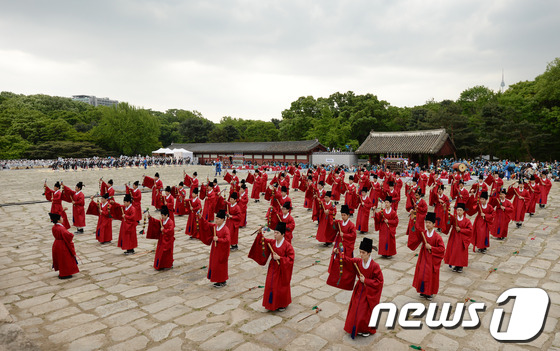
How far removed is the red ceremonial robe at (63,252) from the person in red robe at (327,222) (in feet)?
21.0

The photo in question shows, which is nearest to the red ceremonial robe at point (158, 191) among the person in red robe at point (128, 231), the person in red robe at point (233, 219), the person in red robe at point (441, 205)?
the person in red robe at point (128, 231)

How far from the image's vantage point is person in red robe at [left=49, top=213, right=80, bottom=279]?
733 centimetres

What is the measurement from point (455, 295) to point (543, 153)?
44.5 meters

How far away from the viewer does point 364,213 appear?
37.2ft

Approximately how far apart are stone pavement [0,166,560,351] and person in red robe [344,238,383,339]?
7.0 inches

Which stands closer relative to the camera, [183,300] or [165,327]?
[165,327]

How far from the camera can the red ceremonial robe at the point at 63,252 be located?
7.33 m

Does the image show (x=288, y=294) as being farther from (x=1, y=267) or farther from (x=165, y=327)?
(x=1, y=267)

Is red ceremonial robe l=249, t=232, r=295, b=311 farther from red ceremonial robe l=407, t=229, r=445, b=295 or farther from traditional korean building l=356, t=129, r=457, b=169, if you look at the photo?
traditional korean building l=356, t=129, r=457, b=169

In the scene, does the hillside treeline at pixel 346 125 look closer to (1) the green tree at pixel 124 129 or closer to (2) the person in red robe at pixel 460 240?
(1) the green tree at pixel 124 129

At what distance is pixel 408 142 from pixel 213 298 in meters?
33.7

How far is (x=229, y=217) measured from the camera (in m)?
9.38

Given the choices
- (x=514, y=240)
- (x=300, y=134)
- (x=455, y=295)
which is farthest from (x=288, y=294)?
(x=300, y=134)

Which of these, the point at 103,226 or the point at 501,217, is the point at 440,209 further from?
the point at 103,226
